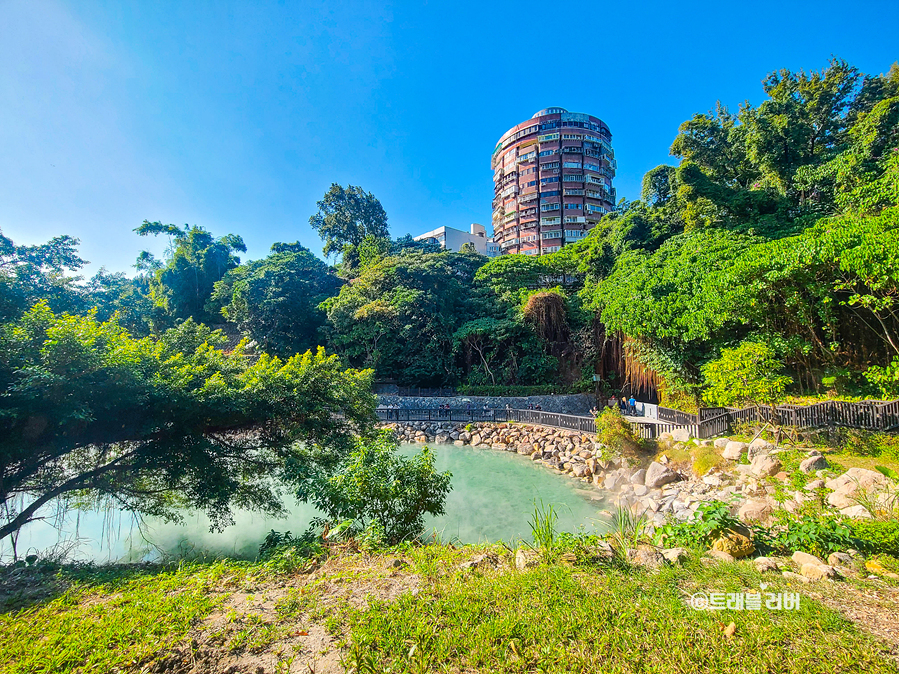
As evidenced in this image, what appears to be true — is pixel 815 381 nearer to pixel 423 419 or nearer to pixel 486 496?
pixel 486 496

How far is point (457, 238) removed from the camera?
4597cm

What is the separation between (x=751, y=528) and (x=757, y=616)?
7.71ft

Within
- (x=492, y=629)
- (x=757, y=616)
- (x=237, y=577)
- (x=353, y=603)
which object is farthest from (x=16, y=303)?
(x=757, y=616)

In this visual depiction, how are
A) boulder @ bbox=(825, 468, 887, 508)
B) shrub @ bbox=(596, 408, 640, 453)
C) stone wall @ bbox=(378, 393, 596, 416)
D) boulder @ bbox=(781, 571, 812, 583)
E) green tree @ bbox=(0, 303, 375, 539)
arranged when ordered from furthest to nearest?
stone wall @ bbox=(378, 393, 596, 416) → shrub @ bbox=(596, 408, 640, 453) → boulder @ bbox=(825, 468, 887, 508) → green tree @ bbox=(0, 303, 375, 539) → boulder @ bbox=(781, 571, 812, 583)

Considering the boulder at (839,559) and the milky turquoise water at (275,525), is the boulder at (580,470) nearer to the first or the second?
the milky turquoise water at (275,525)

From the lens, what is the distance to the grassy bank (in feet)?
7.86

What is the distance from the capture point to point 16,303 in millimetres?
6984

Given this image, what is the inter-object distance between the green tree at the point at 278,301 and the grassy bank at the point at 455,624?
18.6 metres

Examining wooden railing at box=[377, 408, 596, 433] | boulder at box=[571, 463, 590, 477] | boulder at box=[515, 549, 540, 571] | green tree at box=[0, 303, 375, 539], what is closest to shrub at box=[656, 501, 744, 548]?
boulder at box=[515, 549, 540, 571]

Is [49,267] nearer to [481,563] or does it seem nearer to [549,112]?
[481,563]

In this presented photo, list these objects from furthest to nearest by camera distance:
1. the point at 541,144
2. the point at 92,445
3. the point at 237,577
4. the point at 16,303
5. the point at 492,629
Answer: the point at 541,144, the point at 16,303, the point at 92,445, the point at 237,577, the point at 492,629

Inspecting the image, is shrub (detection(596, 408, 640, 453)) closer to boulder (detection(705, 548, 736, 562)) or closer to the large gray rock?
the large gray rock

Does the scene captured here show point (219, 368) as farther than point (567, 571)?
Yes

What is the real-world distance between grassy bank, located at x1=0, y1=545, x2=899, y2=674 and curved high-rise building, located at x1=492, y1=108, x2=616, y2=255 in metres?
39.6
